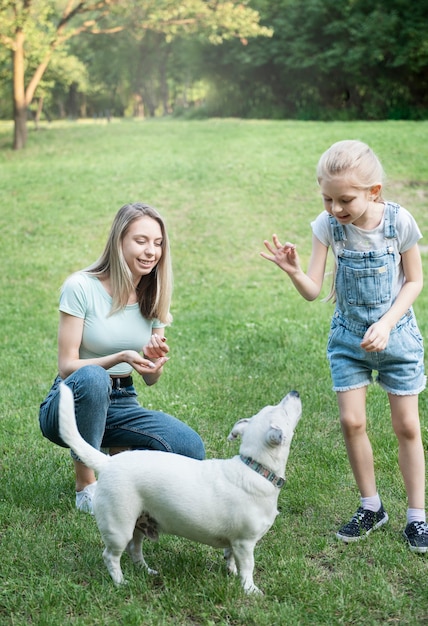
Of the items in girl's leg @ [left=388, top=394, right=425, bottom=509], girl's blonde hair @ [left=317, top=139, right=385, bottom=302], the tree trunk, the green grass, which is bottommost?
the green grass

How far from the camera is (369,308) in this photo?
3721mm

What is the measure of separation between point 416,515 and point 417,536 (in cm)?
13

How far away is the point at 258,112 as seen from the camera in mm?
38406

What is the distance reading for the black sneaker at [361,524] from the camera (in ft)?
12.3

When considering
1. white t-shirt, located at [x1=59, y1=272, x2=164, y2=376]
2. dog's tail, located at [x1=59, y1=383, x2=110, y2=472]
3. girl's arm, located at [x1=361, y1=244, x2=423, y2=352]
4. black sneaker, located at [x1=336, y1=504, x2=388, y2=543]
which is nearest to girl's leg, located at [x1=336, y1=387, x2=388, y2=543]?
black sneaker, located at [x1=336, y1=504, x2=388, y2=543]

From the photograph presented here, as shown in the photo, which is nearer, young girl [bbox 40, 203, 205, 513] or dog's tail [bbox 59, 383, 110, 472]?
dog's tail [bbox 59, 383, 110, 472]

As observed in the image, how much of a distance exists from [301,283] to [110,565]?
61.2 inches

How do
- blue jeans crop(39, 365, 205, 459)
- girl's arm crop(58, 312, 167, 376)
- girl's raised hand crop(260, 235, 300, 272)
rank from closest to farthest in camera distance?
1. girl's raised hand crop(260, 235, 300, 272)
2. blue jeans crop(39, 365, 205, 459)
3. girl's arm crop(58, 312, 167, 376)

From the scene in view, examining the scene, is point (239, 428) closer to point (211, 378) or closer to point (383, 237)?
point (383, 237)

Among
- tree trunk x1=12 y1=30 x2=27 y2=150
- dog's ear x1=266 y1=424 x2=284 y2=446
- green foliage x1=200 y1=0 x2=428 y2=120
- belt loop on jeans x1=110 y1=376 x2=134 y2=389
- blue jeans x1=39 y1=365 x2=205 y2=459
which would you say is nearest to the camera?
dog's ear x1=266 y1=424 x2=284 y2=446

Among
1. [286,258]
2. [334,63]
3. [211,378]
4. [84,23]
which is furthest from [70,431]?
[334,63]

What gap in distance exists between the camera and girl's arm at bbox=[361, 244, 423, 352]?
344cm

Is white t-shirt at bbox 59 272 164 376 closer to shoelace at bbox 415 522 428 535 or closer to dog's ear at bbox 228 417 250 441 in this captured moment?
dog's ear at bbox 228 417 250 441

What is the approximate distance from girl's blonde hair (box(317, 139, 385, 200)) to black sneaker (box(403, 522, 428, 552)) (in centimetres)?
167
